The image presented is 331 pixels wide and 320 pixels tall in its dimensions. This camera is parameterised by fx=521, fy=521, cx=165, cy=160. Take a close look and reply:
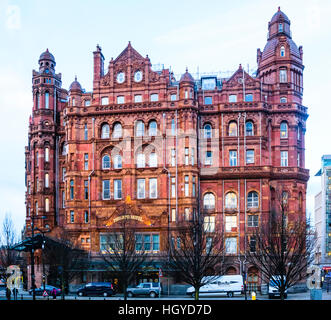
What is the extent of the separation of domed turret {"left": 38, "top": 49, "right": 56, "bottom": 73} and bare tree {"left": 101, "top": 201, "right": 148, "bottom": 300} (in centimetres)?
2716

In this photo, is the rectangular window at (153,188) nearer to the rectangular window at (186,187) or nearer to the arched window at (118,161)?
the rectangular window at (186,187)

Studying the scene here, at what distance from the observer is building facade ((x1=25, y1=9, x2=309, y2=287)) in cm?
7256

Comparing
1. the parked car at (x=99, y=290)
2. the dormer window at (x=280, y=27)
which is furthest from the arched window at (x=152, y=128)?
the dormer window at (x=280, y=27)

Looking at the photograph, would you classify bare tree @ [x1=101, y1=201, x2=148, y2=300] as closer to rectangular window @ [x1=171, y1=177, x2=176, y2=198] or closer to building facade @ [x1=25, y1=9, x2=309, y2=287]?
building facade @ [x1=25, y1=9, x2=309, y2=287]

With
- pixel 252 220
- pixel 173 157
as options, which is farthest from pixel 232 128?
pixel 252 220

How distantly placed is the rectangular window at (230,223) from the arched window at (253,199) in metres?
2.82

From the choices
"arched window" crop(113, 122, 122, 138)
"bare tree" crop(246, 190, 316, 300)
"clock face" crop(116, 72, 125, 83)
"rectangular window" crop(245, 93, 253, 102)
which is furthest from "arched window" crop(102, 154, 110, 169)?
"bare tree" crop(246, 190, 316, 300)

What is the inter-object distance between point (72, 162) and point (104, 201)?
24.7 ft

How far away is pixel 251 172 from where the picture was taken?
72625mm

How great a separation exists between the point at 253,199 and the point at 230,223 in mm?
4662

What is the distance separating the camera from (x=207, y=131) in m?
76.3

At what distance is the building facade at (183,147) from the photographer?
72.6 metres

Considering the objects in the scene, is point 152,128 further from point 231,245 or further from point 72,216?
point 231,245

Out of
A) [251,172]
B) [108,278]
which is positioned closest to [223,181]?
[251,172]
